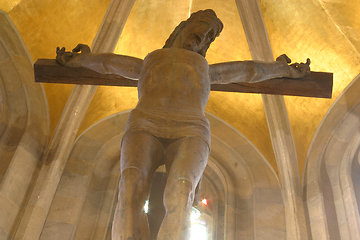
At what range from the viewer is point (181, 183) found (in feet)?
8.59

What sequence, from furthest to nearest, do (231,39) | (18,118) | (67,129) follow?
(231,39)
(67,129)
(18,118)

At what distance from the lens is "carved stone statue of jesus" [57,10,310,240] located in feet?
8.38

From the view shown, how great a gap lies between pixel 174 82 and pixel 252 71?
96 cm

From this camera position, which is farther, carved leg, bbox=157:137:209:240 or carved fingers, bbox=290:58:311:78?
carved fingers, bbox=290:58:311:78

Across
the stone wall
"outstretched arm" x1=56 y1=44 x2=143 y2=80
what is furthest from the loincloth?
the stone wall

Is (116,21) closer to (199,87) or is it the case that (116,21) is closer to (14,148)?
(14,148)

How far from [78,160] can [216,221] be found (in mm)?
2960

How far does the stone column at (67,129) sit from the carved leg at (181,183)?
485 cm

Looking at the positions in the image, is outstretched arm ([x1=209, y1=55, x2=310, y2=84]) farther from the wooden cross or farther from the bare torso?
the bare torso

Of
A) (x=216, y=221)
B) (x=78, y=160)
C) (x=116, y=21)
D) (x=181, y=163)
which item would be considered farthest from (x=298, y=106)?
(x=181, y=163)

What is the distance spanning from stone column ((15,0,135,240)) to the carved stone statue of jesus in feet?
12.4

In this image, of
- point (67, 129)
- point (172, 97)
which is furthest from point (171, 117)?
point (67, 129)

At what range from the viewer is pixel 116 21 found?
325 inches

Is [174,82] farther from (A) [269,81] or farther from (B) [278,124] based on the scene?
(B) [278,124]
